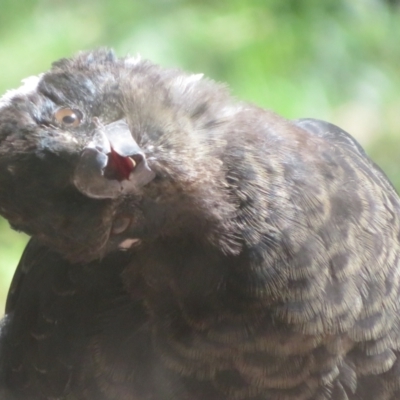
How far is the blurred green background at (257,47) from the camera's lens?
1869 millimetres

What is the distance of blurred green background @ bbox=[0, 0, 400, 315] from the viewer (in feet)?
6.13

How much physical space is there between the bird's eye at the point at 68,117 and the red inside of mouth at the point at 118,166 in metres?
0.07

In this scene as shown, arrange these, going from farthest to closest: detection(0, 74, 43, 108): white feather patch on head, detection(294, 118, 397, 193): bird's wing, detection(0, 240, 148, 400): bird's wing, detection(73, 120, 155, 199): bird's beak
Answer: detection(294, 118, 397, 193): bird's wing < detection(0, 240, 148, 400): bird's wing < detection(0, 74, 43, 108): white feather patch on head < detection(73, 120, 155, 199): bird's beak

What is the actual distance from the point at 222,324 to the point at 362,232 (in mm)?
217

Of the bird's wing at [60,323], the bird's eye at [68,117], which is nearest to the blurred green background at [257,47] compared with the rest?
the bird's wing at [60,323]

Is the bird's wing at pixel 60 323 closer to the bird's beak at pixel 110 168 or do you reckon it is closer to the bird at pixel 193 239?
the bird at pixel 193 239

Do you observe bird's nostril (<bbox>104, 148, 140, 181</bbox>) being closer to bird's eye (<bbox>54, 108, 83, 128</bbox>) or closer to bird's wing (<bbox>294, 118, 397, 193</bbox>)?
bird's eye (<bbox>54, 108, 83, 128</bbox>)

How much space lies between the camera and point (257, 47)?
1907mm

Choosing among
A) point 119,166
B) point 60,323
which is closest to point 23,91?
point 119,166

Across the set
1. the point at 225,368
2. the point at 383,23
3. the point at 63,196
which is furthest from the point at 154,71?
the point at 383,23

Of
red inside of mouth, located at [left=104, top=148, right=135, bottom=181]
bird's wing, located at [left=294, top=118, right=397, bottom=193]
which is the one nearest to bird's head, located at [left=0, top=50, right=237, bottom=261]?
red inside of mouth, located at [left=104, top=148, right=135, bottom=181]

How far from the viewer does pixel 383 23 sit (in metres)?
2.11

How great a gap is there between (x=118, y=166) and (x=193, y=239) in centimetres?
16

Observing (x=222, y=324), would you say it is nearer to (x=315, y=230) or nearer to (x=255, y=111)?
(x=315, y=230)
